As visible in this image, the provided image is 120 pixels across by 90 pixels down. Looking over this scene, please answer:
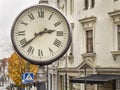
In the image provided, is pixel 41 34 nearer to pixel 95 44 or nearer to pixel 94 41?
pixel 95 44

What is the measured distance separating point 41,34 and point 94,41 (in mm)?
19242

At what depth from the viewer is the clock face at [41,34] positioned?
419 cm

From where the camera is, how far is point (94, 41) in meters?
23.3

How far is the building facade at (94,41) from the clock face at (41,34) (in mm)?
16407

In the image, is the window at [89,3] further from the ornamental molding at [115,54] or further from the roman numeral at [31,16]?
the roman numeral at [31,16]

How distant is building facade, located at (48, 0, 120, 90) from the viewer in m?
21.1

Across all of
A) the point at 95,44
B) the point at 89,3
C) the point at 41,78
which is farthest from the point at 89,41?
the point at 41,78

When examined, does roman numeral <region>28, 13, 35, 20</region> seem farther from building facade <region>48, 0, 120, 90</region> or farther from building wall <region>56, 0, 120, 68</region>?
building wall <region>56, 0, 120, 68</region>

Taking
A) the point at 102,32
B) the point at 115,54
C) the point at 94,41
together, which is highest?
the point at 102,32

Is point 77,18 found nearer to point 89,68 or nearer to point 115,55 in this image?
point 89,68

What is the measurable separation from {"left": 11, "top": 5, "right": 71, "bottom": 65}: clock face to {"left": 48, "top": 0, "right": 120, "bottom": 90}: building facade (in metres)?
16.4

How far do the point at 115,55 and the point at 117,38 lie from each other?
2.78 ft

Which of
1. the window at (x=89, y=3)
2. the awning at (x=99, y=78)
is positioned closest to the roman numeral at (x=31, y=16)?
the awning at (x=99, y=78)

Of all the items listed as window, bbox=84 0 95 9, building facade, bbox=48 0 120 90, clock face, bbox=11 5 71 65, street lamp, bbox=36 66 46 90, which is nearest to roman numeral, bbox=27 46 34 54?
clock face, bbox=11 5 71 65
